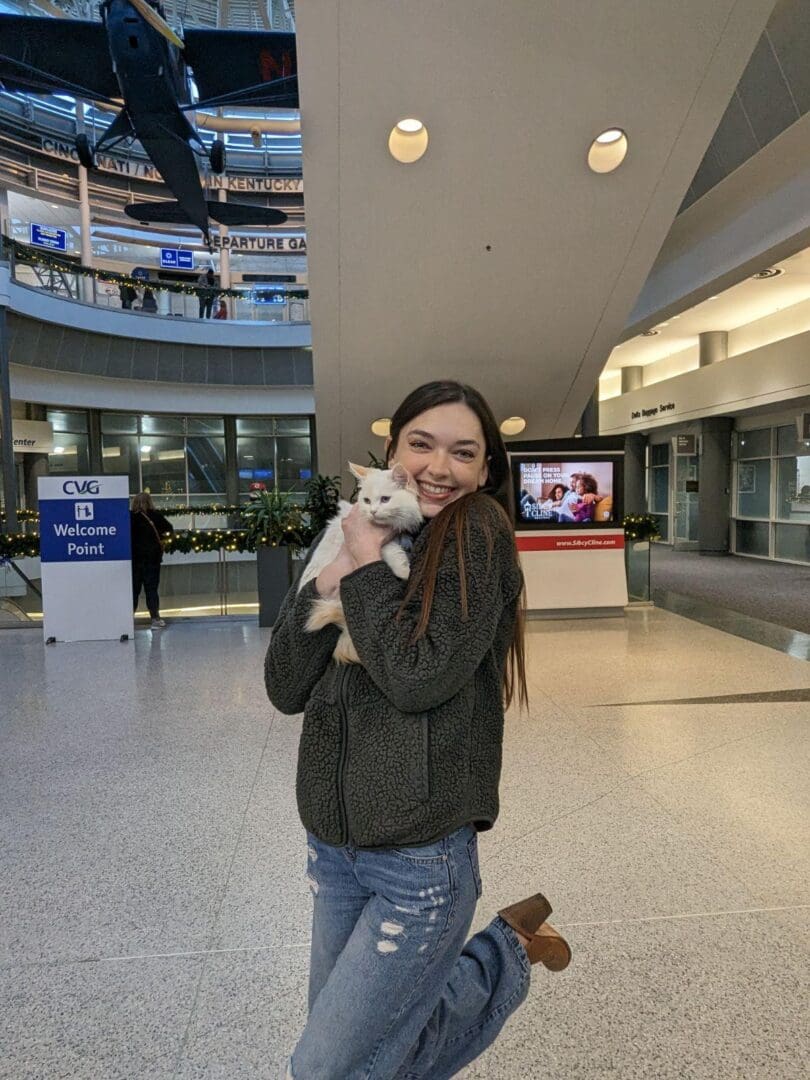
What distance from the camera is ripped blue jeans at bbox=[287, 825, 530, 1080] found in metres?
1.18

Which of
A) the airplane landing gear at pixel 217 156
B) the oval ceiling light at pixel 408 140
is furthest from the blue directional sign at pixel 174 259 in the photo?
the oval ceiling light at pixel 408 140

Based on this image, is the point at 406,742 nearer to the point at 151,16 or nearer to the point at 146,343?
the point at 151,16

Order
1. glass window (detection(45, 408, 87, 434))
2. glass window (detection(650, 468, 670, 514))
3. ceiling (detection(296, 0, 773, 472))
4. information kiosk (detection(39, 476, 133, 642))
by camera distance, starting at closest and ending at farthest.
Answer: ceiling (detection(296, 0, 773, 472)) → information kiosk (detection(39, 476, 133, 642)) → glass window (detection(45, 408, 87, 434)) → glass window (detection(650, 468, 670, 514))

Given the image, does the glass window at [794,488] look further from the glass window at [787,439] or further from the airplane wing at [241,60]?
the airplane wing at [241,60]

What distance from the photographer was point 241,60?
60.8 ft

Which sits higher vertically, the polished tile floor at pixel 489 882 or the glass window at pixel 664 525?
the glass window at pixel 664 525

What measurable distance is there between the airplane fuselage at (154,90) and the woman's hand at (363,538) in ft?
55.3

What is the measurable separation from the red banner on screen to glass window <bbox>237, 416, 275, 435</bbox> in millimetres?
16812

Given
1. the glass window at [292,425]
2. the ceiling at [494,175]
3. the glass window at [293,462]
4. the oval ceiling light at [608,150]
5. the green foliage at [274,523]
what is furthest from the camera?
the glass window at [293,462]

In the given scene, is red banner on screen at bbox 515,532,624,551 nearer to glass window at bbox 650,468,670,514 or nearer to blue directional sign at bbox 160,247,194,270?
glass window at bbox 650,468,670,514

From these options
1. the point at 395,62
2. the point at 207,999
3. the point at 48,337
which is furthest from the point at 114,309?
the point at 207,999

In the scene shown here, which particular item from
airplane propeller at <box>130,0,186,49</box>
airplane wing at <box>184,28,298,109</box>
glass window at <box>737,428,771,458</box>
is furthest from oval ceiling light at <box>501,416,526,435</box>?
airplane wing at <box>184,28,298,109</box>

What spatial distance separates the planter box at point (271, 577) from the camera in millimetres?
9047

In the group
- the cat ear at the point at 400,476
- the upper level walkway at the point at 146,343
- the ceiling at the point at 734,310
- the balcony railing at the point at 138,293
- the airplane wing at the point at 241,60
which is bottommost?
the cat ear at the point at 400,476
